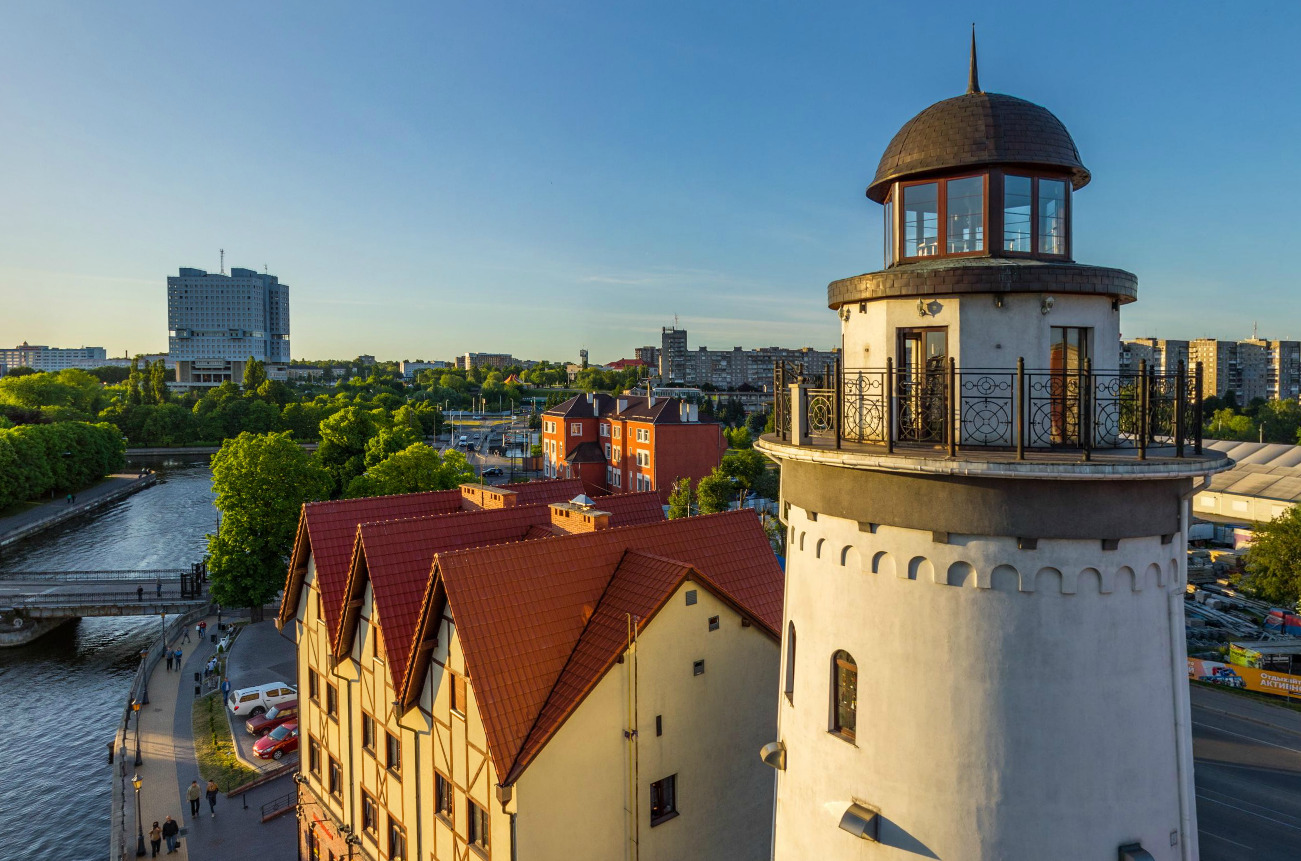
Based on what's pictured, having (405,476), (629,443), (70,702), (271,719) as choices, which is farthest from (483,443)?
(271,719)

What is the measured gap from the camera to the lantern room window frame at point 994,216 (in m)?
8.27

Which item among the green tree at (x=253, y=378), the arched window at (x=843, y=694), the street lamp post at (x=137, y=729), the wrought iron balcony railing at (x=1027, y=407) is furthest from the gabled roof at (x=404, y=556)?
the green tree at (x=253, y=378)

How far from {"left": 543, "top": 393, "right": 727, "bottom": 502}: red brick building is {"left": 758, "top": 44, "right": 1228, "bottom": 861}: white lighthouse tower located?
190 ft

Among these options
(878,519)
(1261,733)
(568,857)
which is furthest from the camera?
(1261,733)

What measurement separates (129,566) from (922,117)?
2721 inches

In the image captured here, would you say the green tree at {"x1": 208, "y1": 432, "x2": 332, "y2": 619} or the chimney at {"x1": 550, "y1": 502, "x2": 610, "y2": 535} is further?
the green tree at {"x1": 208, "y1": 432, "x2": 332, "y2": 619}

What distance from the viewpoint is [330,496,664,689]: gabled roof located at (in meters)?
17.9

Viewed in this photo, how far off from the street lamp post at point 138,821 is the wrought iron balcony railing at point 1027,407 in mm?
28710

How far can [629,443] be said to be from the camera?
256 feet

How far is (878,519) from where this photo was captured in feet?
25.6

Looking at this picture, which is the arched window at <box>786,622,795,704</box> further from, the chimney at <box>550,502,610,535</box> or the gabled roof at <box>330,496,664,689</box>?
the gabled roof at <box>330,496,664,689</box>

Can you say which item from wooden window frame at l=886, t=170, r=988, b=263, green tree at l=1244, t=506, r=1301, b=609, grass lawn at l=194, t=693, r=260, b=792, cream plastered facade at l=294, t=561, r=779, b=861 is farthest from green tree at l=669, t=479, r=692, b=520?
wooden window frame at l=886, t=170, r=988, b=263

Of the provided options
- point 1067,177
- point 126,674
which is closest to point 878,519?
point 1067,177

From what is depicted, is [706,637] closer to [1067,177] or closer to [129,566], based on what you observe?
[1067,177]
